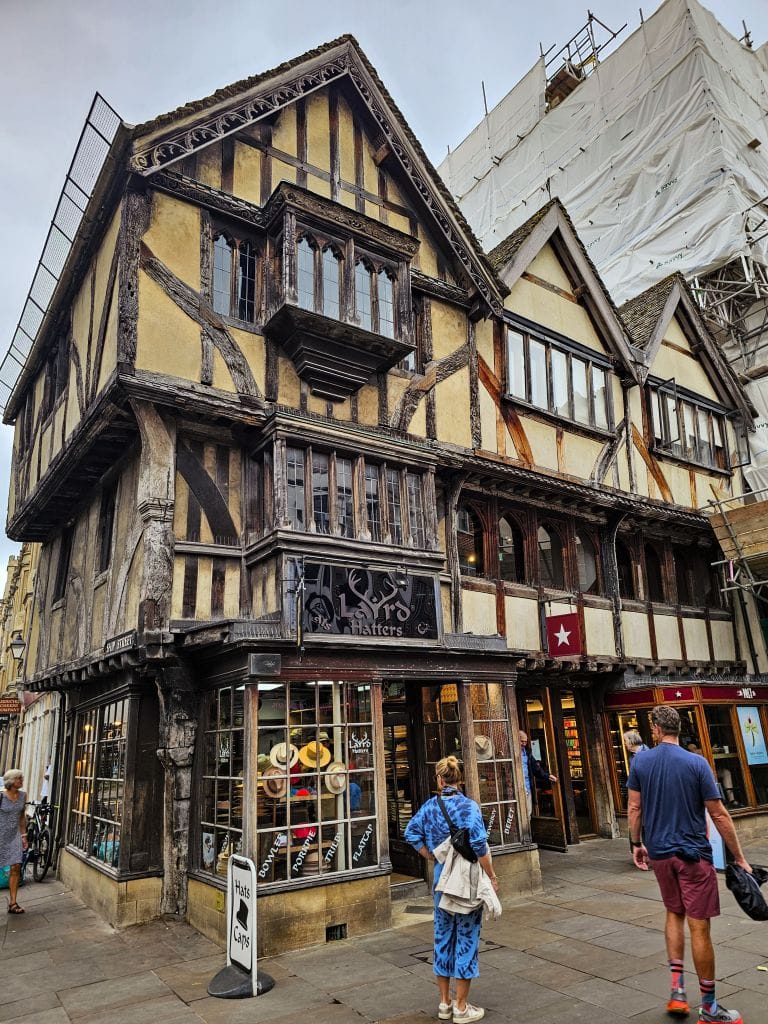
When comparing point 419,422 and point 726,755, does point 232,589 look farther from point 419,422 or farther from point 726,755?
point 726,755

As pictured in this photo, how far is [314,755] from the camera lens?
8.45 metres

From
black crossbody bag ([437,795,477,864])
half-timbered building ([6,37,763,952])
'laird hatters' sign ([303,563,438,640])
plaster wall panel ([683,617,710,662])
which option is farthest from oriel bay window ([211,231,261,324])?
plaster wall panel ([683,617,710,662])

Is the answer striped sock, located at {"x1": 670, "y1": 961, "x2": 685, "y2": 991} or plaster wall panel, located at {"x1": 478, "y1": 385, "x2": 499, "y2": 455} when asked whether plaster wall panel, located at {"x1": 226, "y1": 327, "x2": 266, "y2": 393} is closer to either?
plaster wall panel, located at {"x1": 478, "y1": 385, "x2": 499, "y2": 455}

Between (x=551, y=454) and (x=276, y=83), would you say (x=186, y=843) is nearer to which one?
(x=551, y=454)

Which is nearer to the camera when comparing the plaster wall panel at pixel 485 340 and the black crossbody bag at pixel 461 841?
the black crossbody bag at pixel 461 841

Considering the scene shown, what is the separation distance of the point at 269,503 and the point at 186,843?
4.41 metres

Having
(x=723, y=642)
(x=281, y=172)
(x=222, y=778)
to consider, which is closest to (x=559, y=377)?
(x=281, y=172)

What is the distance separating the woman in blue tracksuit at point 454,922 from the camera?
526cm

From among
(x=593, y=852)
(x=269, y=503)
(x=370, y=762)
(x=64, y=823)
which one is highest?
(x=269, y=503)

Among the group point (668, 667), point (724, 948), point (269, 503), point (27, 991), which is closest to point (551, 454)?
point (668, 667)

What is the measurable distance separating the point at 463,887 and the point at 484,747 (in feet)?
16.1

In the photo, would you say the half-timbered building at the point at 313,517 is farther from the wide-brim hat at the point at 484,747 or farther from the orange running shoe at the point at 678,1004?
the orange running shoe at the point at 678,1004

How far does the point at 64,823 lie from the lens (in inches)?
493

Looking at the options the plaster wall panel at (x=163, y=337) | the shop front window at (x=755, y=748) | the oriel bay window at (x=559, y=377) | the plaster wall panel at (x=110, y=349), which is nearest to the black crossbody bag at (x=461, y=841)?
the plaster wall panel at (x=163, y=337)
